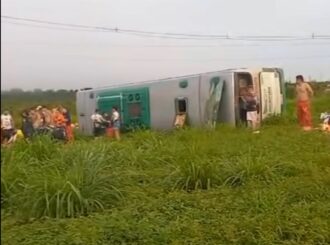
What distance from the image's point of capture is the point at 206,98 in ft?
29.5

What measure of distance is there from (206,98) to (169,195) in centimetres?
498

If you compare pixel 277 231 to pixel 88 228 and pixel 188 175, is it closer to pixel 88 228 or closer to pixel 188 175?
pixel 88 228

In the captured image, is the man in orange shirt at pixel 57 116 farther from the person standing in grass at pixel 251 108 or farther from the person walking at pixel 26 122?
the person standing in grass at pixel 251 108

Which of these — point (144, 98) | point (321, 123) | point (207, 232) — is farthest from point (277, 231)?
point (321, 123)

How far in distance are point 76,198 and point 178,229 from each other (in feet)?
2.57

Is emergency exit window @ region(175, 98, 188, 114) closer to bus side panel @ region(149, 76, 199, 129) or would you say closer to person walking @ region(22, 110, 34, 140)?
bus side panel @ region(149, 76, 199, 129)

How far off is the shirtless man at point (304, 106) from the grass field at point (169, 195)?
5.42ft

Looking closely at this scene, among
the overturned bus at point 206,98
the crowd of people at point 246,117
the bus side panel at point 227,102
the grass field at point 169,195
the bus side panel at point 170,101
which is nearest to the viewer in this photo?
the grass field at point 169,195

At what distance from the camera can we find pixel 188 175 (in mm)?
4504

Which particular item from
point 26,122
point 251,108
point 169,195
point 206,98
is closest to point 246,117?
point 251,108

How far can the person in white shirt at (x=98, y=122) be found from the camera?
6256 mm

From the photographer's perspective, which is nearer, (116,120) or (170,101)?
(116,120)

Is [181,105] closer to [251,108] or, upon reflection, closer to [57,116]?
[251,108]

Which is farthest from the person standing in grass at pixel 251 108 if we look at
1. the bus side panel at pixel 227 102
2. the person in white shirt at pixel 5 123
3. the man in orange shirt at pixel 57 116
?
the person in white shirt at pixel 5 123
